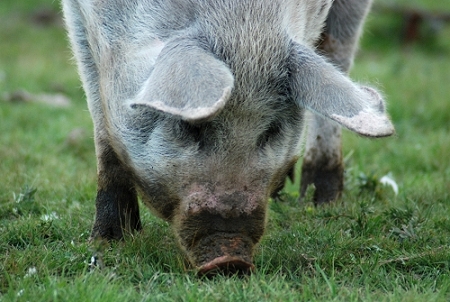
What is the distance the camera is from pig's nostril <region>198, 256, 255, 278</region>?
12.3ft

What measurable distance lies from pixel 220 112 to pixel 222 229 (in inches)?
21.0

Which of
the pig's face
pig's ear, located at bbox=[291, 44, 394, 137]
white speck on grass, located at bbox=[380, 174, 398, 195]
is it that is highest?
pig's ear, located at bbox=[291, 44, 394, 137]

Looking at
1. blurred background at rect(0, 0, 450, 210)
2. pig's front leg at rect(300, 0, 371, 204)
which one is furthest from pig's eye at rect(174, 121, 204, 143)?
pig's front leg at rect(300, 0, 371, 204)

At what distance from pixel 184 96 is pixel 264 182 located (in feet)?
2.51

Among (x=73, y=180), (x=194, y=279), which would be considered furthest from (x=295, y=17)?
(x=73, y=180)

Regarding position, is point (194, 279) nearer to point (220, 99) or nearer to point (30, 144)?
point (220, 99)

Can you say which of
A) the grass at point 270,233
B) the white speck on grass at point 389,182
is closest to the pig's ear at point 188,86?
the grass at point 270,233

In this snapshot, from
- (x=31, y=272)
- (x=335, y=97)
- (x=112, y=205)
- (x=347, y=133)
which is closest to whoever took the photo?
(x=335, y=97)

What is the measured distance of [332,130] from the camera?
6.14 metres

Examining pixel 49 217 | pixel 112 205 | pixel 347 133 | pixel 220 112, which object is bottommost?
pixel 347 133

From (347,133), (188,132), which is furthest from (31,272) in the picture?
(347,133)

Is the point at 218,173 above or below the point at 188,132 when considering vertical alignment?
below

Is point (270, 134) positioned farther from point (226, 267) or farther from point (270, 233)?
point (270, 233)

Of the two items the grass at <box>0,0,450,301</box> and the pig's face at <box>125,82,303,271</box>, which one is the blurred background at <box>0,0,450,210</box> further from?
the pig's face at <box>125,82,303,271</box>
